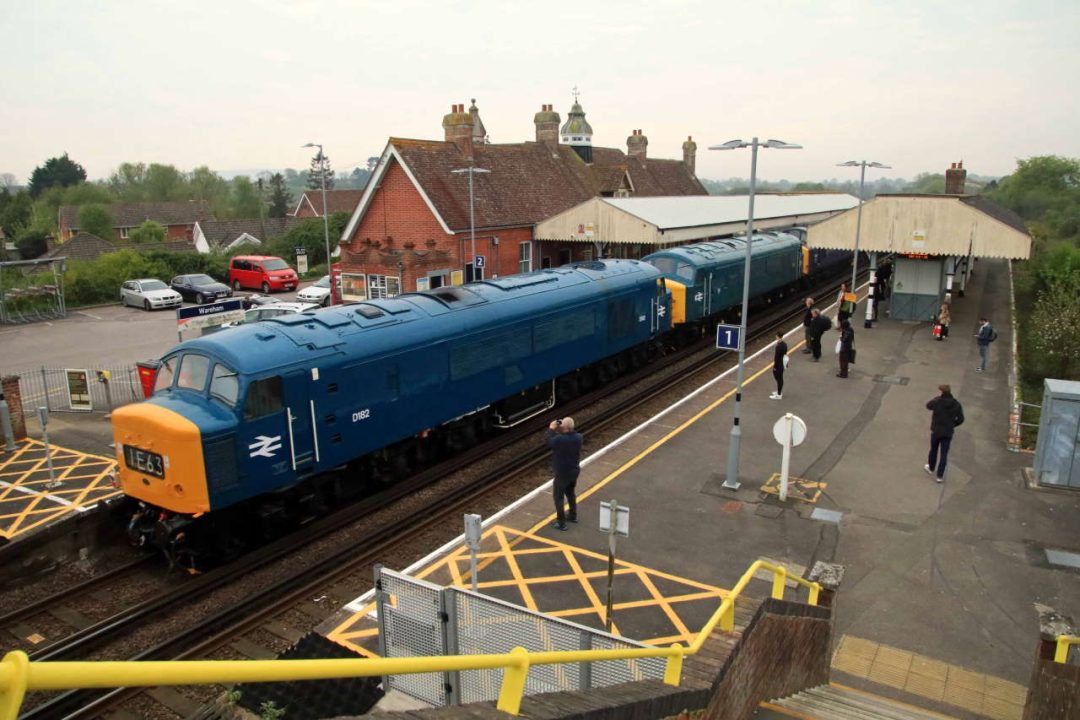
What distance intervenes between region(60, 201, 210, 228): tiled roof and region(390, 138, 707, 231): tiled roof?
4708 centimetres

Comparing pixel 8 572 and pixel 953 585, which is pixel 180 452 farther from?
pixel 953 585

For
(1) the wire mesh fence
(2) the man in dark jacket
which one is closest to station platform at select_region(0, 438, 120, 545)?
(1) the wire mesh fence

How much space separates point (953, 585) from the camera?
973 cm

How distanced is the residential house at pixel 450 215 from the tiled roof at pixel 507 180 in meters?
0.06

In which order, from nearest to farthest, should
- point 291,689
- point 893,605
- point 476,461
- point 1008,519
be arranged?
point 291,689
point 893,605
point 1008,519
point 476,461

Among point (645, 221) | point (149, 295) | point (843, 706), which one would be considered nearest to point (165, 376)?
point (843, 706)

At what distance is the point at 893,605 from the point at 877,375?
11.7 metres

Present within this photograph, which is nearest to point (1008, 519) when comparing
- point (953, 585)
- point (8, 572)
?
point (953, 585)

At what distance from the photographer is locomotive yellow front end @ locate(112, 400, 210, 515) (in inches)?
380

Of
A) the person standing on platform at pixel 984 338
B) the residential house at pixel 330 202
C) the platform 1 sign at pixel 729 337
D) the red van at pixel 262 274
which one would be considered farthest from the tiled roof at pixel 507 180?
the residential house at pixel 330 202

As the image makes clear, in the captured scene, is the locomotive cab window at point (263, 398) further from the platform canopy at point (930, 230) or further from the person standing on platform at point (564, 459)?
the platform canopy at point (930, 230)

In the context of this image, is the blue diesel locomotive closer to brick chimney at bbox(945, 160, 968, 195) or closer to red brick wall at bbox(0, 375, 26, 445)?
red brick wall at bbox(0, 375, 26, 445)

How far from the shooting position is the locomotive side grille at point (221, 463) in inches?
383

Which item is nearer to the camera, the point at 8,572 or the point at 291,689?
the point at 291,689
